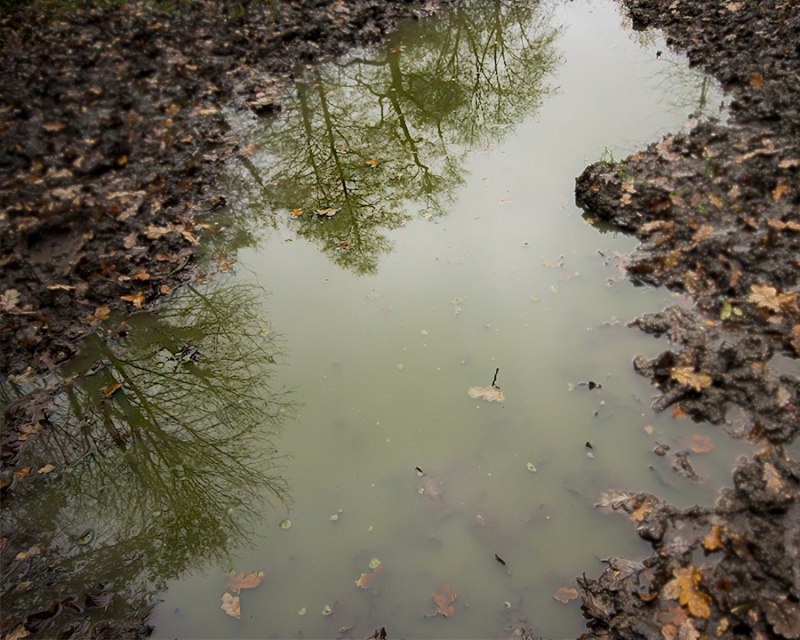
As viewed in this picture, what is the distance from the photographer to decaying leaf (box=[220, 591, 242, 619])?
3.57 metres

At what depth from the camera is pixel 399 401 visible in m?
4.67

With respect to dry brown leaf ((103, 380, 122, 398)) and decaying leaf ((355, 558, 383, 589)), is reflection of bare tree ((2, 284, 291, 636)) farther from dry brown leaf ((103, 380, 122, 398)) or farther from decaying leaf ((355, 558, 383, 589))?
decaying leaf ((355, 558, 383, 589))

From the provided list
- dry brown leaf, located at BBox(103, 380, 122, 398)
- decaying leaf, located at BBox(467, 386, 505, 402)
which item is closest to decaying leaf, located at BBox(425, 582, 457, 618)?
decaying leaf, located at BBox(467, 386, 505, 402)

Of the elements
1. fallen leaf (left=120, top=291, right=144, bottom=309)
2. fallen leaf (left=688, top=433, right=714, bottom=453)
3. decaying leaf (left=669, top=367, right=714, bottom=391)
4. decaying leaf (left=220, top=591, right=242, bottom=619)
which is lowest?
decaying leaf (left=220, top=591, right=242, bottom=619)

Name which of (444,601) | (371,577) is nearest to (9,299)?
(371,577)

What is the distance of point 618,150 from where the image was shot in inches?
279

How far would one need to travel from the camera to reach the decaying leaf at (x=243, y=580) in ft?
12.1

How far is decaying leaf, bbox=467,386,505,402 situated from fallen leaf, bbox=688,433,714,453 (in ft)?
4.85

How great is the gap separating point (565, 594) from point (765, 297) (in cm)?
315

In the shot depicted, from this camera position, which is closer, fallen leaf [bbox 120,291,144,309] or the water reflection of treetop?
fallen leaf [bbox 120,291,144,309]

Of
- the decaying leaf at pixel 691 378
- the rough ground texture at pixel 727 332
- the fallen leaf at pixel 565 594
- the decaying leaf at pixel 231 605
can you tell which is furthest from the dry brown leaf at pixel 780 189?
the decaying leaf at pixel 231 605

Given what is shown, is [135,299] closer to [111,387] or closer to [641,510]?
[111,387]

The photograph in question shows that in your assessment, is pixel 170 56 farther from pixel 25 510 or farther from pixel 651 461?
pixel 651 461

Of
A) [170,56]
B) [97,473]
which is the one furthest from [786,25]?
[97,473]
